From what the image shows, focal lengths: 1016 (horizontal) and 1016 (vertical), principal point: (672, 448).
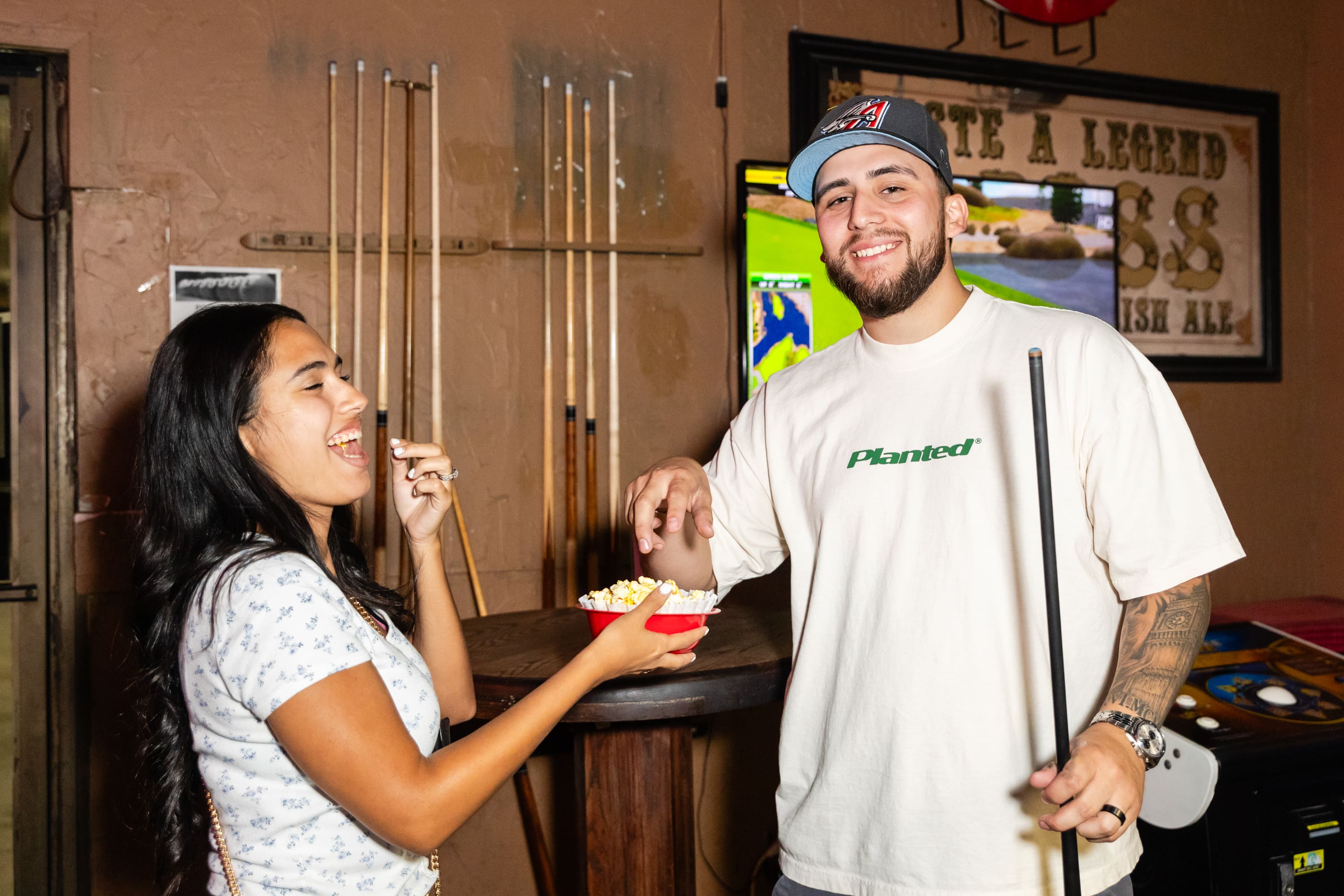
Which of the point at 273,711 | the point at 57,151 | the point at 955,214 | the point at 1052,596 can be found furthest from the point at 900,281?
the point at 57,151

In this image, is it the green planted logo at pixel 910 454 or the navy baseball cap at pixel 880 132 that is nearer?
the green planted logo at pixel 910 454

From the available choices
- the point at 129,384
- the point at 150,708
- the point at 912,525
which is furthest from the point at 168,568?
the point at 129,384

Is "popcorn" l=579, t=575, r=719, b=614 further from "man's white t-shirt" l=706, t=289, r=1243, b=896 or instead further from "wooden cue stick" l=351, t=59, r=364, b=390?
"wooden cue stick" l=351, t=59, r=364, b=390

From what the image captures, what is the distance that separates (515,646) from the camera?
2.22 meters

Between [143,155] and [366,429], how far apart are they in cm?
96

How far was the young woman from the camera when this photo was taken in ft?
4.07

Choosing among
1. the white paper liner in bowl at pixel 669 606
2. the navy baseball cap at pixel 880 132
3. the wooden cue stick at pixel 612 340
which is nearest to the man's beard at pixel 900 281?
the navy baseball cap at pixel 880 132

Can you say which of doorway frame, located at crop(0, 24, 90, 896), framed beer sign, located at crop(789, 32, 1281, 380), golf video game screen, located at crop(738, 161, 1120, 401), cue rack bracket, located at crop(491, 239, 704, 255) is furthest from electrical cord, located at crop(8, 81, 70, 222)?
Answer: framed beer sign, located at crop(789, 32, 1281, 380)

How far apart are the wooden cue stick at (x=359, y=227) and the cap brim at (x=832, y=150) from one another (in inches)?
58.8

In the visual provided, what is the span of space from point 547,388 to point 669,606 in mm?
1618

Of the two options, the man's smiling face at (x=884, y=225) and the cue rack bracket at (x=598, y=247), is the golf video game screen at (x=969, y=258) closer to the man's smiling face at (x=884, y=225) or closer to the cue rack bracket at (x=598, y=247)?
the cue rack bracket at (x=598, y=247)

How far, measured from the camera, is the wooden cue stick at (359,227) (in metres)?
2.91

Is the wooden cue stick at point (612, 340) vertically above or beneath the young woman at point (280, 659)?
above

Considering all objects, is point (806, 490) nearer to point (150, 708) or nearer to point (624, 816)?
point (624, 816)
